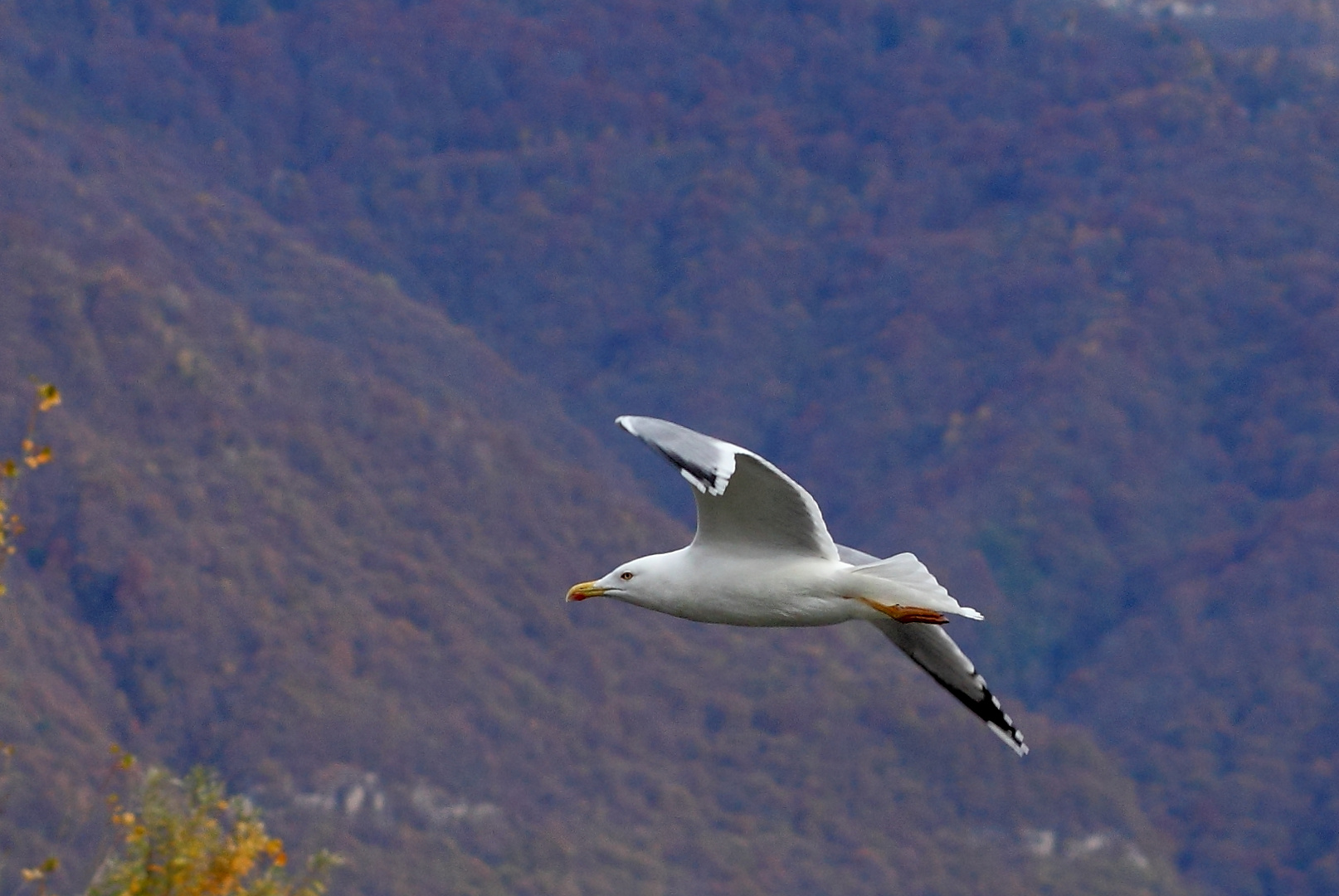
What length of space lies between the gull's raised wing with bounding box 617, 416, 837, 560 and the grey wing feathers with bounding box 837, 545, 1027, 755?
99 cm

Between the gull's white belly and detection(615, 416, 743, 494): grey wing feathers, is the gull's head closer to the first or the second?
the gull's white belly

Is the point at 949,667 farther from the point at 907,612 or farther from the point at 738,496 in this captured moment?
Answer: the point at 738,496

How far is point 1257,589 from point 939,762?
43.7 m

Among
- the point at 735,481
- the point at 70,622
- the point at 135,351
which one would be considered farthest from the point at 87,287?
the point at 735,481

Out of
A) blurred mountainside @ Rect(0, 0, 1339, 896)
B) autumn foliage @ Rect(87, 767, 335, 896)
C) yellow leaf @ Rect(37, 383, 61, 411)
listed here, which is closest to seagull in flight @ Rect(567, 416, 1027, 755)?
yellow leaf @ Rect(37, 383, 61, 411)

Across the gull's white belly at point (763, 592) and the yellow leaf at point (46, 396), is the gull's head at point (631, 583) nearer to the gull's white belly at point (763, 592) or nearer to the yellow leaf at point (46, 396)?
the gull's white belly at point (763, 592)

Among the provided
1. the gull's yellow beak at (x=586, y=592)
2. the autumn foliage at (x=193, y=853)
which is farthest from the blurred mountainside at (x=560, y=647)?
the gull's yellow beak at (x=586, y=592)

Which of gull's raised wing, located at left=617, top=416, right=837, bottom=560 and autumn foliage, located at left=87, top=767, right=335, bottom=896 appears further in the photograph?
autumn foliage, located at left=87, top=767, right=335, bottom=896

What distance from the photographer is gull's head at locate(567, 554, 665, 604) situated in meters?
13.1

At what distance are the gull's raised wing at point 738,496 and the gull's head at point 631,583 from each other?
0.35 meters

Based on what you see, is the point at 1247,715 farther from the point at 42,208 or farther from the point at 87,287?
the point at 42,208

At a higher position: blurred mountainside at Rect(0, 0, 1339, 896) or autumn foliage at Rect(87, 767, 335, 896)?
autumn foliage at Rect(87, 767, 335, 896)

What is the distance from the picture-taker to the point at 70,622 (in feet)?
457

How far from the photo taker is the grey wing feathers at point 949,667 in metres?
13.8
